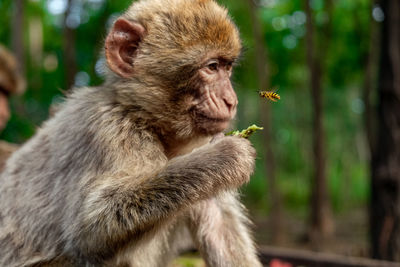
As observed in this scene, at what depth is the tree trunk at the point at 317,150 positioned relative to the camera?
478 inches

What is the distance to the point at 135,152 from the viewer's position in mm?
3314

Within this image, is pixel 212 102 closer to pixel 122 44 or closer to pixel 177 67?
pixel 177 67

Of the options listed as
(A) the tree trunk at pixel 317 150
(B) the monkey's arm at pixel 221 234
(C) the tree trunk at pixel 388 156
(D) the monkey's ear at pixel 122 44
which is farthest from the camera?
(A) the tree trunk at pixel 317 150

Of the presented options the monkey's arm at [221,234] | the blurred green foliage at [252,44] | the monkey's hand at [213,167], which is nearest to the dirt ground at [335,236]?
the blurred green foliage at [252,44]

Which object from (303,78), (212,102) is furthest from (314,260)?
(303,78)

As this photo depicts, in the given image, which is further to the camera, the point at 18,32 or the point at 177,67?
the point at 18,32

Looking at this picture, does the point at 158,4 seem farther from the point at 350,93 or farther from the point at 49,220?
the point at 350,93

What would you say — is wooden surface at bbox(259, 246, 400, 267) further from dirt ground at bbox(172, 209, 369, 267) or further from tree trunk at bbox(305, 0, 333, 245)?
tree trunk at bbox(305, 0, 333, 245)

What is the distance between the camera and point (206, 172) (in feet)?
10.1


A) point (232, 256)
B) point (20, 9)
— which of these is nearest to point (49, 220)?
point (232, 256)

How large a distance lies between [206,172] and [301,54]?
15356 millimetres

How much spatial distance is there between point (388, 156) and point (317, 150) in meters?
6.36

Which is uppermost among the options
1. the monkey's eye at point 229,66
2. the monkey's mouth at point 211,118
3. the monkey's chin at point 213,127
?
the monkey's eye at point 229,66

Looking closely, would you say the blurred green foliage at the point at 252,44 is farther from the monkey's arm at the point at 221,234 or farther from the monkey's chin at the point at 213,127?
the monkey's chin at the point at 213,127
